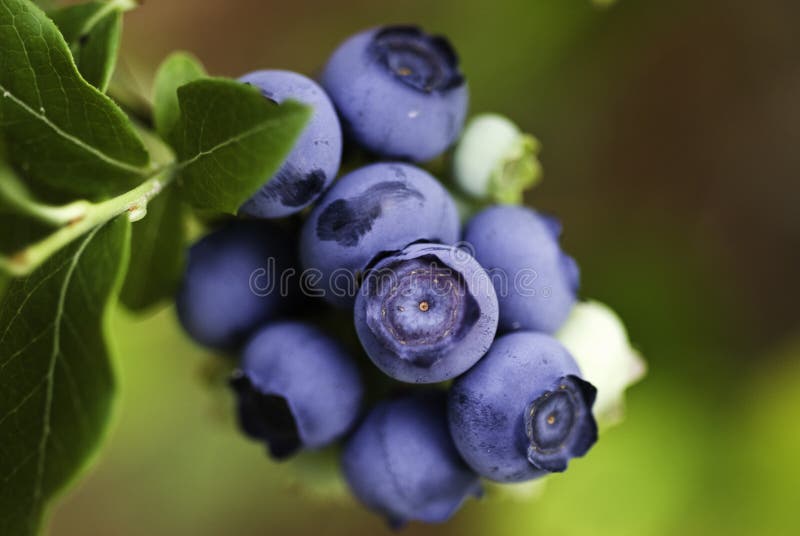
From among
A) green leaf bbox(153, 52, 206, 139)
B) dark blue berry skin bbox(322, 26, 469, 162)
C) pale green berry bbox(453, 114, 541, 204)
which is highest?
dark blue berry skin bbox(322, 26, 469, 162)

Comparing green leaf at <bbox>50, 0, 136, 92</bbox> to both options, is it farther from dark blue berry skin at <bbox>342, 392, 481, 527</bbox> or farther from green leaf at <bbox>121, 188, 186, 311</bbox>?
dark blue berry skin at <bbox>342, 392, 481, 527</bbox>

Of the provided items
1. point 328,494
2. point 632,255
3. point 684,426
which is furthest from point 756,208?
point 328,494

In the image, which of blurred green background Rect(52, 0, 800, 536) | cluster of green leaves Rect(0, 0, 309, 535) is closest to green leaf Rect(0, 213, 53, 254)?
cluster of green leaves Rect(0, 0, 309, 535)

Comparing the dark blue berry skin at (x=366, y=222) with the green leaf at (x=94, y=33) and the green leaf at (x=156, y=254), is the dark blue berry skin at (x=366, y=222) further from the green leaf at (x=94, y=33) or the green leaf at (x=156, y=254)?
the green leaf at (x=94, y=33)

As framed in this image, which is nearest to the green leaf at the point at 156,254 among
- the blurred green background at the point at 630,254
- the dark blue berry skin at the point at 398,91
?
the dark blue berry skin at the point at 398,91

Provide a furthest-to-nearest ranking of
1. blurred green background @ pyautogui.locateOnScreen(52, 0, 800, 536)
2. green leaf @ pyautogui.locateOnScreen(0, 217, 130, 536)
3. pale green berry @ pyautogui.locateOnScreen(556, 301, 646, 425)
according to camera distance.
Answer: blurred green background @ pyautogui.locateOnScreen(52, 0, 800, 536) < pale green berry @ pyautogui.locateOnScreen(556, 301, 646, 425) < green leaf @ pyautogui.locateOnScreen(0, 217, 130, 536)

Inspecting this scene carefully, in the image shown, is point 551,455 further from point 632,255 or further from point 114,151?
point 632,255
